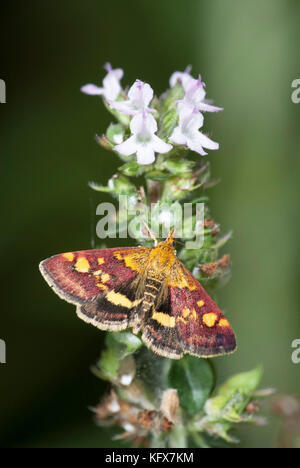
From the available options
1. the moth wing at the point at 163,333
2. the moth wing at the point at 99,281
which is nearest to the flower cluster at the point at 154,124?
the moth wing at the point at 99,281

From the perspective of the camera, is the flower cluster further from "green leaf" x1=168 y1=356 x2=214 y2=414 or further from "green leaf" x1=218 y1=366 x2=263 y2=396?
"green leaf" x1=218 y1=366 x2=263 y2=396

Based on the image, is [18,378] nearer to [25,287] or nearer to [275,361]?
[25,287]

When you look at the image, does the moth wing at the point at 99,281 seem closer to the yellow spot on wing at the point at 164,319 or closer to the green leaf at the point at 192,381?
the yellow spot on wing at the point at 164,319

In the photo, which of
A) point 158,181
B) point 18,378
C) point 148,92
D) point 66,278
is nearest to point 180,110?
point 148,92
